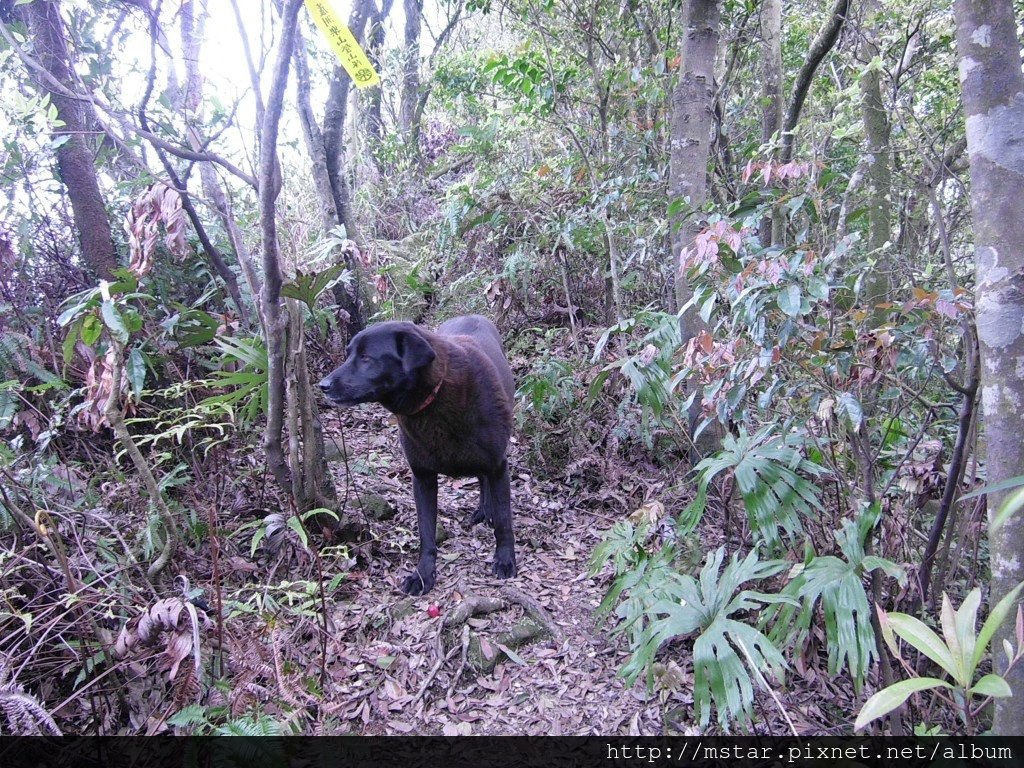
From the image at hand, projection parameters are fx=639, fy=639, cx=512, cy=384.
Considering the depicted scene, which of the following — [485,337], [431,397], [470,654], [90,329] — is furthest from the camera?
[485,337]

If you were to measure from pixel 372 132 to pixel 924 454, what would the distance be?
9.82 metres

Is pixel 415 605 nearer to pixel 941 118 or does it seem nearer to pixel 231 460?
pixel 231 460

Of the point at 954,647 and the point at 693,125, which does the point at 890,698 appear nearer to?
the point at 954,647

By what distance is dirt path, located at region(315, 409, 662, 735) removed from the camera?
9.41 feet

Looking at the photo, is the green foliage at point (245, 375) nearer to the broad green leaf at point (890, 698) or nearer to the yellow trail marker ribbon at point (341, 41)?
the yellow trail marker ribbon at point (341, 41)

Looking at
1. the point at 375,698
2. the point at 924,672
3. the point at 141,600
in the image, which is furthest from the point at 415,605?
the point at 924,672

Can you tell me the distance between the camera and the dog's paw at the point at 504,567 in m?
3.85

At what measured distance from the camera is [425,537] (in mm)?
3762

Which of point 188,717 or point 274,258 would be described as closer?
point 188,717

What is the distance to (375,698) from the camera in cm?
293

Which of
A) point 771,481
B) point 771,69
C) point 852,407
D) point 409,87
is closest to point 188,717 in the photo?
point 771,481

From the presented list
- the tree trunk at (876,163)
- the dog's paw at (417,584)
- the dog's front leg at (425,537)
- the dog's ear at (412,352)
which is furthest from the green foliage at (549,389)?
the tree trunk at (876,163)

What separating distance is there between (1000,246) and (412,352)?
2.56m

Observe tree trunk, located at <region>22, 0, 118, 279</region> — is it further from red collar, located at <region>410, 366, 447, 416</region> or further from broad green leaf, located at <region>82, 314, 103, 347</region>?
red collar, located at <region>410, 366, 447, 416</region>
